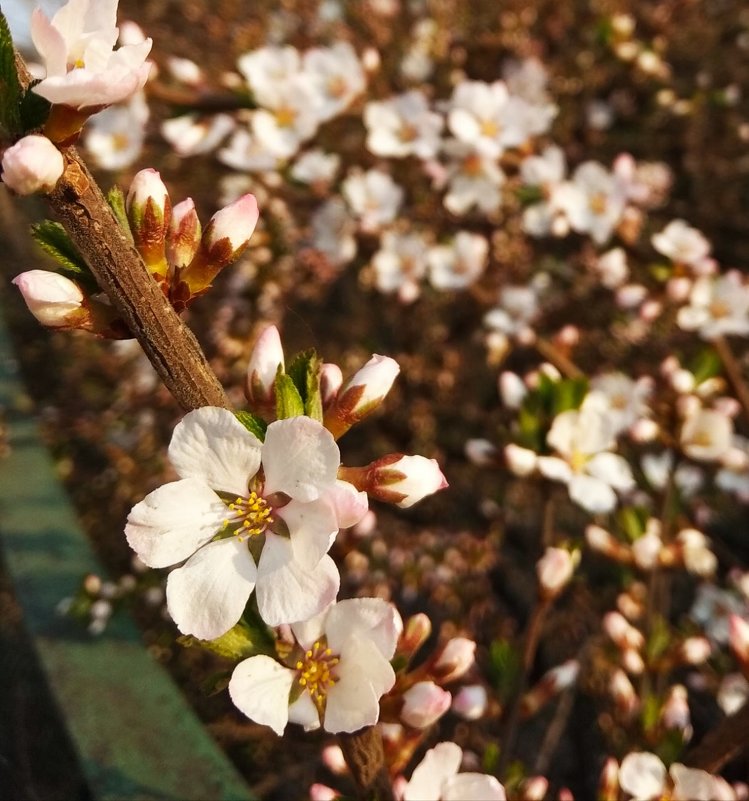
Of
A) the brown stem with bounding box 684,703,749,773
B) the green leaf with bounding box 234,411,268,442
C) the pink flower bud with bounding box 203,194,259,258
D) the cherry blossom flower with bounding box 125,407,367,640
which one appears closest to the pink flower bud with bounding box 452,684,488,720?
the brown stem with bounding box 684,703,749,773

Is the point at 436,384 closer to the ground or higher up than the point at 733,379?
closer to the ground

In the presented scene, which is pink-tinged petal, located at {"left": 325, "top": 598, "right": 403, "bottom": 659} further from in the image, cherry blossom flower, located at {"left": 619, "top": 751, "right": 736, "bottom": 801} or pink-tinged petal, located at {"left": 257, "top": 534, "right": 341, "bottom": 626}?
cherry blossom flower, located at {"left": 619, "top": 751, "right": 736, "bottom": 801}

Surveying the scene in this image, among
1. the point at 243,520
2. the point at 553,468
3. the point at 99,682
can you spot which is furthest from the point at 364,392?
the point at 99,682

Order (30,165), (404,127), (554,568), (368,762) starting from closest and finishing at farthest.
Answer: (30,165) → (368,762) → (554,568) → (404,127)

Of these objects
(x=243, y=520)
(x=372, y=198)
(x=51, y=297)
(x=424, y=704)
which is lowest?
(x=372, y=198)

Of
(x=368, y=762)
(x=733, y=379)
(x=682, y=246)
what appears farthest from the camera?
(x=682, y=246)

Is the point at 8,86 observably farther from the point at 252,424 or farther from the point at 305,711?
the point at 305,711

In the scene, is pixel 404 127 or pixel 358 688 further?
pixel 404 127

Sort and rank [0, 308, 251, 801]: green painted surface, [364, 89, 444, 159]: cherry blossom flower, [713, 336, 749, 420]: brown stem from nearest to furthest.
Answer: [0, 308, 251, 801]: green painted surface, [713, 336, 749, 420]: brown stem, [364, 89, 444, 159]: cherry blossom flower
